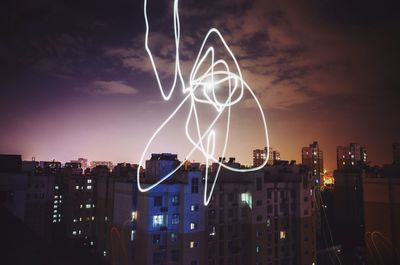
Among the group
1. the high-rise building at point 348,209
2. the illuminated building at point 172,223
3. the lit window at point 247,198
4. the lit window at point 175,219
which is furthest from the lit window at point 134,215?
the high-rise building at point 348,209

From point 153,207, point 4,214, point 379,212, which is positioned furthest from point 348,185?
point 4,214

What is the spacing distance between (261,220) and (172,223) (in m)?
6.56

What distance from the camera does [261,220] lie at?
22.8 meters

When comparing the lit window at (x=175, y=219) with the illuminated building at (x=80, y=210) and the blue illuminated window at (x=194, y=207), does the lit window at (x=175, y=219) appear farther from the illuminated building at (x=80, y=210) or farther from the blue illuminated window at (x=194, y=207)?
the illuminated building at (x=80, y=210)

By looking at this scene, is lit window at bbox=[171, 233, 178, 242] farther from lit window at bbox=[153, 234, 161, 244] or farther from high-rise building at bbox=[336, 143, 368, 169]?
high-rise building at bbox=[336, 143, 368, 169]

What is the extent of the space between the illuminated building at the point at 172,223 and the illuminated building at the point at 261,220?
1.09 meters

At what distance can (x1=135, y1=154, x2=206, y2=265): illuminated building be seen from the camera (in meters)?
19.0

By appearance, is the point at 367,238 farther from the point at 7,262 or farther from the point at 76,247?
the point at 76,247

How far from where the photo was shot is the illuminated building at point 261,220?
21500mm

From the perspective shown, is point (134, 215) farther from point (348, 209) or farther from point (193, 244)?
point (348, 209)

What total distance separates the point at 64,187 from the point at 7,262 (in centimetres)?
3386

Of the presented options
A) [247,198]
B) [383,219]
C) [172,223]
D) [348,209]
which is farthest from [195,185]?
[348,209]

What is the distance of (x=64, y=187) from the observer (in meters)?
41.2

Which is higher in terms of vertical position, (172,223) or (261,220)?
(172,223)
